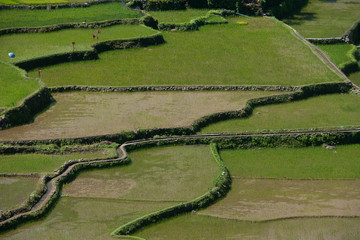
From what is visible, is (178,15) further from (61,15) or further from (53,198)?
(53,198)

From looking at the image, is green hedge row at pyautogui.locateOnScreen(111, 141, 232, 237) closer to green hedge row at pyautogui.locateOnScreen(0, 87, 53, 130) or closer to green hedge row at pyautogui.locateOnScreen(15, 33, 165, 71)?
green hedge row at pyautogui.locateOnScreen(0, 87, 53, 130)

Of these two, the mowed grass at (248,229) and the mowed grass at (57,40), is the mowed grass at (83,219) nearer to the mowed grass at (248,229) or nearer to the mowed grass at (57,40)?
the mowed grass at (248,229)

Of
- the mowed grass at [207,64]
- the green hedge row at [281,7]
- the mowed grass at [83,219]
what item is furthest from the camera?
the green hedge row at [281,7]

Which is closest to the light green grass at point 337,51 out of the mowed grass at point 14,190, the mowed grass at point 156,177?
the mowed grass at point 156,177

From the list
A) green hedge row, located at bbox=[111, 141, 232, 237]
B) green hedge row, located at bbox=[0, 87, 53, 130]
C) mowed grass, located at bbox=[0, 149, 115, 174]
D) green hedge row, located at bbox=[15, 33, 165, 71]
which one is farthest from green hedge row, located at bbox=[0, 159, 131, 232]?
green hedge row, located at bbox=[15, 33, 165, 71]

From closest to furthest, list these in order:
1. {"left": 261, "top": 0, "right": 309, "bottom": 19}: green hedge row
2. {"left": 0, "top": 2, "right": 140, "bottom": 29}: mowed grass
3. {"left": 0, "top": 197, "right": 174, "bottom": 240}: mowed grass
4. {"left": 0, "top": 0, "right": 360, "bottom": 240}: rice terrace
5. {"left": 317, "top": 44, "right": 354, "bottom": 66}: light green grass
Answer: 1. {"left": 0, "top": 197, "right": 174, "bottom": 240}: mowed grass
2. {"left": 0, "top": 0, "right": 360, "bottom": 240}: rice terrace
3. {"left": 317, "top": 44, "right": 354, "bottom": 66}: light green grass
4. {"left": 0, "top": 2, "right": 140, "bottom": 29}: mowed grass
5. {"left": 261, "top": 0, "right": 309, "bottom": 19}: green hedge row

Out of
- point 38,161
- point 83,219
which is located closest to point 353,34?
point 38,161

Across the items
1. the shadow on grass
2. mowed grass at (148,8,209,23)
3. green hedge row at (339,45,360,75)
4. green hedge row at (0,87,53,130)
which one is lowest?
green hedge row at (0,87,53,130)
